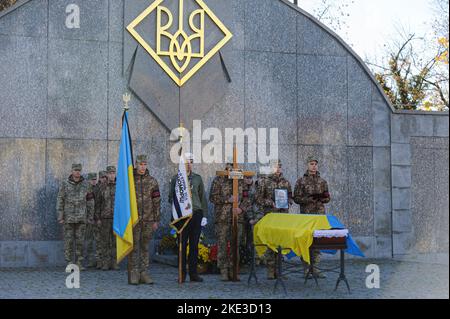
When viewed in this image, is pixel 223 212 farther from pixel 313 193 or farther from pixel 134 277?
pixel 134 277

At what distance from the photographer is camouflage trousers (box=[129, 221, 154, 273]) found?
1136cm

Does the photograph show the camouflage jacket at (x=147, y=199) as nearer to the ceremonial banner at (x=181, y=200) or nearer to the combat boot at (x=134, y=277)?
the ceremonial banner at (x=181, y=200)

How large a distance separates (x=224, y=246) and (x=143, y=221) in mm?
1574

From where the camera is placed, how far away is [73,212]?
13.6m

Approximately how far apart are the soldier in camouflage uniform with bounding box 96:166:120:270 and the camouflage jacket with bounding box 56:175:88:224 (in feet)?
1.25

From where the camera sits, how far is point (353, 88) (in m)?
16.2

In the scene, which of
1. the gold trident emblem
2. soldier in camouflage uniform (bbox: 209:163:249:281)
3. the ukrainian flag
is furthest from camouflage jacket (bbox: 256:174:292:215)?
the gold trident emblem

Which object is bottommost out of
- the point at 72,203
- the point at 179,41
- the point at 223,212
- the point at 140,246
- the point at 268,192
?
the point at 140,246

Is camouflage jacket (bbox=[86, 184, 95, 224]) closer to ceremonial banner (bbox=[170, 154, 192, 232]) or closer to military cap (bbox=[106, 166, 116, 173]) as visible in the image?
military cap (bbox=[106, 166, 116, 173])

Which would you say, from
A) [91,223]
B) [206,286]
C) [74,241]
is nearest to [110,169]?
[91,223]

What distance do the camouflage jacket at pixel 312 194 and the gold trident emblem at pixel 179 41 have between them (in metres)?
3.94

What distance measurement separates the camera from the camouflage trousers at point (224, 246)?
12180 millimetres

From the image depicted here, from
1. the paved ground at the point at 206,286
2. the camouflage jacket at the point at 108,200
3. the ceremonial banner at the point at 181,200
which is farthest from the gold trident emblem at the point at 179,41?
the paved ground at the point at 206,286

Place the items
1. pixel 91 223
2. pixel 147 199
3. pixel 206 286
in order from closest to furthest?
pixel 206 286 < pixel 147 199 < pixel 91 223
